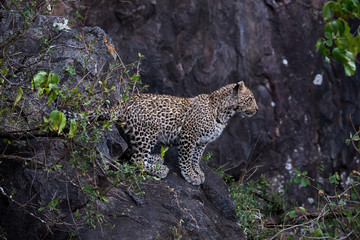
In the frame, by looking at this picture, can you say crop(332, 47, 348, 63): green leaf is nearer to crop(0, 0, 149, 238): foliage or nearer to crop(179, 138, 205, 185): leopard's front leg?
crop(0, 0, 149, 238): foliage

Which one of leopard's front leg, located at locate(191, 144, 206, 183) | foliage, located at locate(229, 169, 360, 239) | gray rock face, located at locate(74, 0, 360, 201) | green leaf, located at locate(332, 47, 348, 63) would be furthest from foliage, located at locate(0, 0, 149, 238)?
gray rock face, located at locate(74, 0, 360, 201)

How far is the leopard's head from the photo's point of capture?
830cm

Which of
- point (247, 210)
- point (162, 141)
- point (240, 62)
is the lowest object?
point (247, 210)

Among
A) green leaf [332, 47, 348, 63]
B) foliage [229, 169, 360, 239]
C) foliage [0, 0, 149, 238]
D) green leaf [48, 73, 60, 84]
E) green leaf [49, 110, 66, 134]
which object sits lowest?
foliage [229, 169, 360, 239]

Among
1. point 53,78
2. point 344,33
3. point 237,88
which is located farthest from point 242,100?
point 344,33

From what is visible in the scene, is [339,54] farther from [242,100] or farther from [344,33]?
[242,100]

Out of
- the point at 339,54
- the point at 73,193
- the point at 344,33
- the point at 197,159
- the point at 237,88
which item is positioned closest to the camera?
the point at 339,54

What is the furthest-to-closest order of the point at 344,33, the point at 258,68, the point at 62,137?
the point at 258,68
the point at 62,137
the point at 344,33

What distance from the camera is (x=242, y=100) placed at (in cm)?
834

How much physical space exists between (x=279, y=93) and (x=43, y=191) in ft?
22.7

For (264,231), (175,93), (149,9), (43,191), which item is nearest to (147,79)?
(175,93)

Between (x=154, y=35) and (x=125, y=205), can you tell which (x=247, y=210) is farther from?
(x=154, y=35)

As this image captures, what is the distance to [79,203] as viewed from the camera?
21.2ft

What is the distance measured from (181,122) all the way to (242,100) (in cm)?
109
